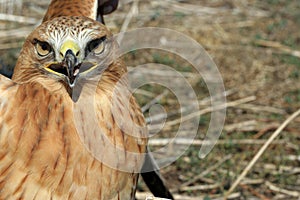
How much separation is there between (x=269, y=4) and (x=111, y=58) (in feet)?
16.9

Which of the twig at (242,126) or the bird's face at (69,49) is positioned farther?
the twig at (242,126)

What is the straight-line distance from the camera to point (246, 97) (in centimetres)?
564

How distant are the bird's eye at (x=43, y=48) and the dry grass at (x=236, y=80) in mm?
1857

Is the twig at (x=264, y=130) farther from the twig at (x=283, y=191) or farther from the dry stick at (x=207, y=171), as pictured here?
the twig at (x=283, y=191)

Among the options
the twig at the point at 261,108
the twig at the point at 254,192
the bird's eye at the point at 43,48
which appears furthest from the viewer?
the twig at the point at 261,108

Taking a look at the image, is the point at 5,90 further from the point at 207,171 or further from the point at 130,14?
the point at 130,14

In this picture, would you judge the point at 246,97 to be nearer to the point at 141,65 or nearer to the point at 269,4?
the point at 141,65

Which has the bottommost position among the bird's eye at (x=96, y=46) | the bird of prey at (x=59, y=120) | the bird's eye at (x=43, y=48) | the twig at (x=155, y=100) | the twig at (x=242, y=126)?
the twig at (x=155, y=100)

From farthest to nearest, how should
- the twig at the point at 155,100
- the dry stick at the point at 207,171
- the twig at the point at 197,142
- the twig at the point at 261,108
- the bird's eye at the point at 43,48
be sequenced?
the twig at the point at 261,108, the twig at the point at 155,100, the twig at the point at 197,142, the dry stick at the point at 207,171, the bird's eye at the point at 43,48

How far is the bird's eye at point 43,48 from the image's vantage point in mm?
2532

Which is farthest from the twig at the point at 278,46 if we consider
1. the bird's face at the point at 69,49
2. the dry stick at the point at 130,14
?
the bird's face at the point at 69,49

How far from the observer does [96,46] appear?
2584mm

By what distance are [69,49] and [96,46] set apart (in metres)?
0.19

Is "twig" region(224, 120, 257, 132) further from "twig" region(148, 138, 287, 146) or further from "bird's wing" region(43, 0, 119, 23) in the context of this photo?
"bird's wing" region(43, 0, 119, 23)
